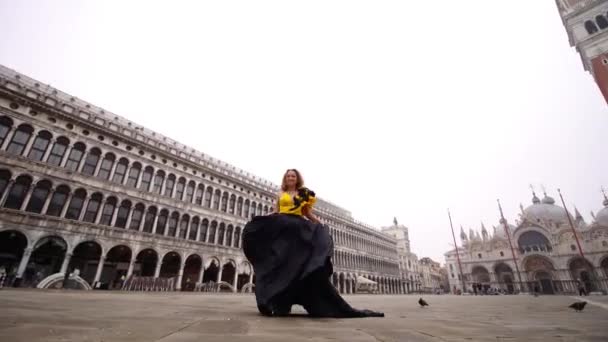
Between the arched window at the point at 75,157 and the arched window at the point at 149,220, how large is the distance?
581 cm

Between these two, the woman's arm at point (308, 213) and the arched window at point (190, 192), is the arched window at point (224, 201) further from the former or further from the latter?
the woman's arm at point (308, 213)

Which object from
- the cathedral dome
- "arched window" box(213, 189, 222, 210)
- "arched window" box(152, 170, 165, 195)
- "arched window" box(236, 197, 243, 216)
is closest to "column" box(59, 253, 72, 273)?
"arched window" box(152, 170, 165, 195)

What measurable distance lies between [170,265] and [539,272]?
56266 millimetres

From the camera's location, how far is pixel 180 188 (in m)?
25.2

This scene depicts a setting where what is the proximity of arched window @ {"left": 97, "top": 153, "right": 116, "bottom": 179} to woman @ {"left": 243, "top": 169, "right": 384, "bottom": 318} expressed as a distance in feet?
72.4

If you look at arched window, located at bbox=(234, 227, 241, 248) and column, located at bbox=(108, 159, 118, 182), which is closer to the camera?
column, located at bbox=(108, 159, 118, 182)

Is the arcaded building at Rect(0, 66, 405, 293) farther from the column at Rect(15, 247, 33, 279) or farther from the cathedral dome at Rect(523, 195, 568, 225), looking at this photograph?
the cathedral dome at Rect(523, 195, 568, 225)

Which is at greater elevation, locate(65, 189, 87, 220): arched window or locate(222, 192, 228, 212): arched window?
locate(222, 192, 228, 212): arched window

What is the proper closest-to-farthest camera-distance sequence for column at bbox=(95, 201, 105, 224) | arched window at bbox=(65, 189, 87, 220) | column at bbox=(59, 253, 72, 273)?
column at bbox=(59, 253, 72, 273) → arched window at bbox=(65, 189, 87, 220) → column at bbox=(95, 201, 105, 224)

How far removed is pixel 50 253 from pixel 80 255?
1.64 meters

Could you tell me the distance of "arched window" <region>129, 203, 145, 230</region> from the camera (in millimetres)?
21172

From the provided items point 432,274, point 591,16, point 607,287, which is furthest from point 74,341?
point 432,274

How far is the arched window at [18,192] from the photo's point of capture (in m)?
16.4

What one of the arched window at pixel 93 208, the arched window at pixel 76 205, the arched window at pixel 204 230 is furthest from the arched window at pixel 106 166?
the arched window at pixel 204 230
